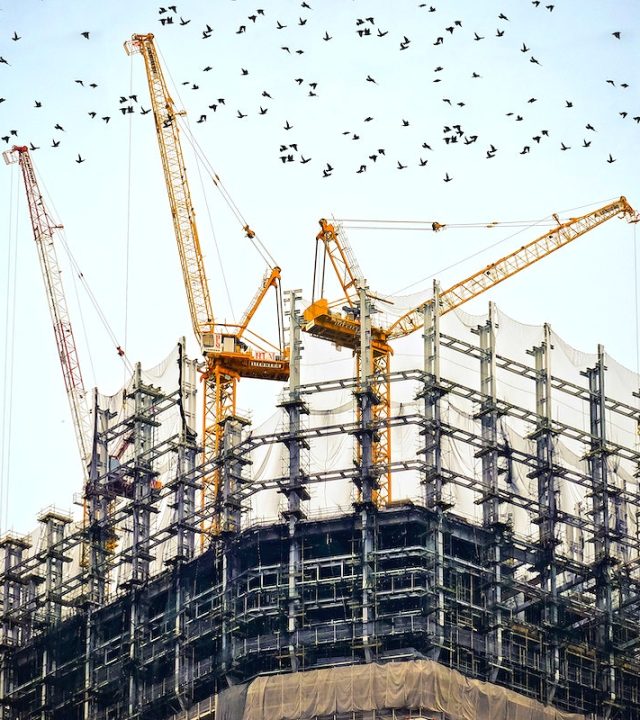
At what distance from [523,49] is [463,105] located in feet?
27.6

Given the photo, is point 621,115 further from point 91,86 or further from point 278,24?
point 91,86

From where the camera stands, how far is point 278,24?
625 ft

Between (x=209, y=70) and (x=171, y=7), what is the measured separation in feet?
20.3

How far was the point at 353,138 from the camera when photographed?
19788cm

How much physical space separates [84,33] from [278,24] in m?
17.2

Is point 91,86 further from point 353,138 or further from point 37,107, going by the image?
point 353,138

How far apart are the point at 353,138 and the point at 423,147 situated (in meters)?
5.90

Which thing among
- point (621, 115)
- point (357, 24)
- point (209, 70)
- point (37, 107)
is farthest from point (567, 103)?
point (37, 107)

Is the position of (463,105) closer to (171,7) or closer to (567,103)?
(567,103)

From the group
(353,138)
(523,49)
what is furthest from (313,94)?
(523,49)

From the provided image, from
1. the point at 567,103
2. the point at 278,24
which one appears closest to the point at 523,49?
the point at 567,103

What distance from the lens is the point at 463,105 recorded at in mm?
191500

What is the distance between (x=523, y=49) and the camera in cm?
19575

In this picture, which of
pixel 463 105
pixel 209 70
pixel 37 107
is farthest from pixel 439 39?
pixel 37 107
